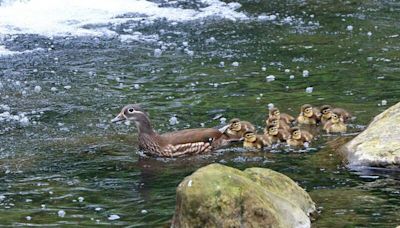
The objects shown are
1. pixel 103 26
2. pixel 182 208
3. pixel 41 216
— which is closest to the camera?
pixel 182 208

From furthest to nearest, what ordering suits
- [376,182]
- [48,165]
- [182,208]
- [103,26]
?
[103,26], [48,165], [376,182], [182,208]

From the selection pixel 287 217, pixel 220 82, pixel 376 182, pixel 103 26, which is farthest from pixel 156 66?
pixel 287 217

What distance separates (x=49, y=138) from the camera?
47.1 feet

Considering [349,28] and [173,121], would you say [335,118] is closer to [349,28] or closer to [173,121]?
[173,121]

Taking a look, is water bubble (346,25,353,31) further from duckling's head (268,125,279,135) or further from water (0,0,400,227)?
duckling's head (268,125,279,135)

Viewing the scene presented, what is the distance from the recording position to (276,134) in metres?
13.8

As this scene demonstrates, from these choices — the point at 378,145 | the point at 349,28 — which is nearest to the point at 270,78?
the point at 349,28

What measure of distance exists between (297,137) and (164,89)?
440cm

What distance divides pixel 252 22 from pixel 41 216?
1355 cm

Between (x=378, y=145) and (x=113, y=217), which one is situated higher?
(x=378, y=145)

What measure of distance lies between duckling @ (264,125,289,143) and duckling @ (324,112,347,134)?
0.80 metres

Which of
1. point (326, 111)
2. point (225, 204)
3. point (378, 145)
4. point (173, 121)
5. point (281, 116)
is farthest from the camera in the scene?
point (173, 121)

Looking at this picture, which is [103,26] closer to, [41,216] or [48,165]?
[48,165]

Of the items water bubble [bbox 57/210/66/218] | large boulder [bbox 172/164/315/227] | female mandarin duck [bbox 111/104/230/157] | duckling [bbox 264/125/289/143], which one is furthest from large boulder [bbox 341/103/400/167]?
water bubble [bbox 57/210/66/218]
